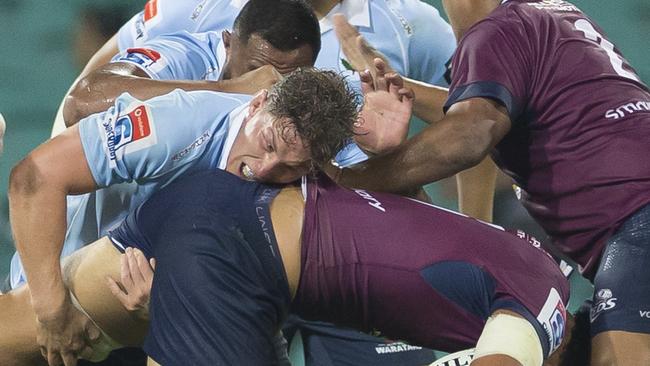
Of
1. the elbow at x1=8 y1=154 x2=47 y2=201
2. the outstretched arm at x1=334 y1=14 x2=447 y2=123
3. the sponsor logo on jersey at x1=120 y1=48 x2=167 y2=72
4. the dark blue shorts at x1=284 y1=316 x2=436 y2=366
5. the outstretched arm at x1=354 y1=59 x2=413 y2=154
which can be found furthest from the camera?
the outstretched arm at x1=334 y1=14 x2=447 y2=123

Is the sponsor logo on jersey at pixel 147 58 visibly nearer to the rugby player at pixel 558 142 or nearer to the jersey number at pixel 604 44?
the rugby player at pixel 558 142

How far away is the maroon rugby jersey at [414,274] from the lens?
2135mm

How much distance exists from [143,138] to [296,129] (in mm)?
320

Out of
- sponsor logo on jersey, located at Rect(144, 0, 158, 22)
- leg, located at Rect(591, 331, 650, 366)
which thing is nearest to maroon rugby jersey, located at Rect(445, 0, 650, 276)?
leg, located at Rect(591, 331, 650, 366)

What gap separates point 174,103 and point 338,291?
0.53 metres

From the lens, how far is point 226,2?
356cm

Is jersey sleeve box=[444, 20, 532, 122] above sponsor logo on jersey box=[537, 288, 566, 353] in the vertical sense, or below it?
above

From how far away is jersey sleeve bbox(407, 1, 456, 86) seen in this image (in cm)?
346

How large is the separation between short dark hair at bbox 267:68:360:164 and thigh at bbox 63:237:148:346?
17.2 inches

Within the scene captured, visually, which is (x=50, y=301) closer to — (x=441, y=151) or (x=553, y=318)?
(x=441, y=151)

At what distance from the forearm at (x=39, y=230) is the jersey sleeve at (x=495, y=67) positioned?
34.5 inches

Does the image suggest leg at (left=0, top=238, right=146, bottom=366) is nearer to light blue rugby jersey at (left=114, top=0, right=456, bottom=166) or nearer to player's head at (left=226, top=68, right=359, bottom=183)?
player's head at (left=226, top=68, right=359, bottom=183)

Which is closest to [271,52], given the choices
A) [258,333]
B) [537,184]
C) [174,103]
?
[174,103]

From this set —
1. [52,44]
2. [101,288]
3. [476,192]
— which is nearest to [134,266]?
[101,288]
